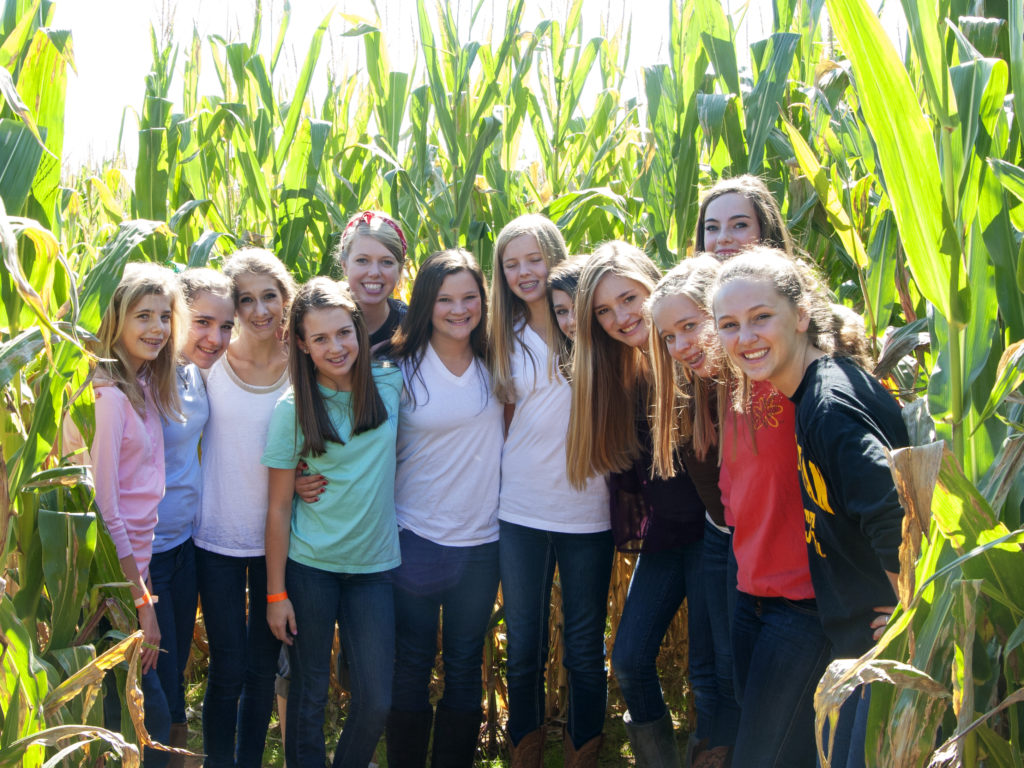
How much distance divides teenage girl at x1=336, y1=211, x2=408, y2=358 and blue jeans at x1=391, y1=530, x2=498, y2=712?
66 centimetres

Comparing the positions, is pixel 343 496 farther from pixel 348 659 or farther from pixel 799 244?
pixel 799 244

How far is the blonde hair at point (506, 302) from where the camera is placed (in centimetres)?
275

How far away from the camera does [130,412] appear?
234 cm

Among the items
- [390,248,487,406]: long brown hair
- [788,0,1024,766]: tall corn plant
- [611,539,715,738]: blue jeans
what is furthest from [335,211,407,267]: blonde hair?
[788,0,1024,766]: tall corn plant

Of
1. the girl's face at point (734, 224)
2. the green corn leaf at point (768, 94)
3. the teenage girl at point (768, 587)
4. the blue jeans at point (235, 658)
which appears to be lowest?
the blue jeans at point (235, 658)

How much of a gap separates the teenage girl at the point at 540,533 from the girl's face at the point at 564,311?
44 mm

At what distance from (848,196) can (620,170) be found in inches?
63.7

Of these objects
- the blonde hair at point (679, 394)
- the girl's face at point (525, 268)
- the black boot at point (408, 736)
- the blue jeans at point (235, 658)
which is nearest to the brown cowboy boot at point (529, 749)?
the black boot at point (408, 736)

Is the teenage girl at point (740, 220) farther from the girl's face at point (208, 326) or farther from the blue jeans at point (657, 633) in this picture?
the girl's face at point (208, 326)

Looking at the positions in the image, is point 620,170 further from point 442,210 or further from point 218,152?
point 218,152

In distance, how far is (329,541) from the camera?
259 centimetres

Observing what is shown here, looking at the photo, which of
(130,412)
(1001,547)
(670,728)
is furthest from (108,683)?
(1001,547)

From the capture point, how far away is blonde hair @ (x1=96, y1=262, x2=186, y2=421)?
234 cm

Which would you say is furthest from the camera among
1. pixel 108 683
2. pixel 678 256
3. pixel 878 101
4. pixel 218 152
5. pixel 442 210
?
pixel 218 152
